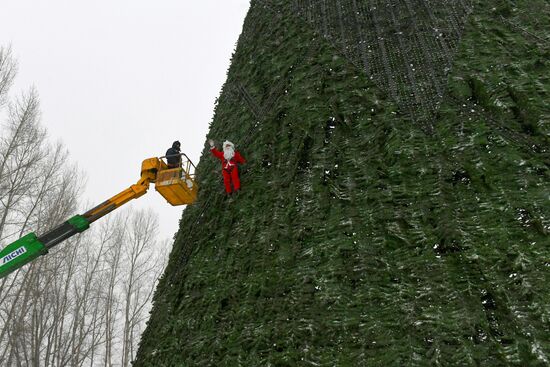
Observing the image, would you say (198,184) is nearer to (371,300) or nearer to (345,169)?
(345,169)

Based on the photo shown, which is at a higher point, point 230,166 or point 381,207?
point 230,166

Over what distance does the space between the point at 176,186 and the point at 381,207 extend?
3.20 meters

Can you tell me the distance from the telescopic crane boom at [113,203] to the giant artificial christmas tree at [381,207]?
1.05ft

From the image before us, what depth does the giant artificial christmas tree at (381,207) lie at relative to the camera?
316 cm

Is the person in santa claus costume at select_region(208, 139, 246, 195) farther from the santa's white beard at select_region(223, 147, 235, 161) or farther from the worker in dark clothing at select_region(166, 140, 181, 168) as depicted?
the worker in dark clothing at select_region(166, 140, 181, 168)

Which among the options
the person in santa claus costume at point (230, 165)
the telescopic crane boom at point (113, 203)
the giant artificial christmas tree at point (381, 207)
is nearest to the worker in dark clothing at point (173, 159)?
the telescopic crane boom at point (113, 203)

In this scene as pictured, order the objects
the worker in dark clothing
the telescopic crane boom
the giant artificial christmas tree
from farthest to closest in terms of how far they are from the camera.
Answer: the worker in dark clothing
the telescopic crane boom
the giant artificial christmas tree

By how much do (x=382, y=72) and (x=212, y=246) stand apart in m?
2.68

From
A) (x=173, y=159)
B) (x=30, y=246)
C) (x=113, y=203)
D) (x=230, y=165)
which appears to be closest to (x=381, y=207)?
(x=230, y=165)

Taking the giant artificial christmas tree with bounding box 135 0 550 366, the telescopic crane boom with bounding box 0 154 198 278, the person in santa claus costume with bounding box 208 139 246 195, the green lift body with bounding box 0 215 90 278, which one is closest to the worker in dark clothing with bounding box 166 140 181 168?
the telescopic crane boom with bounding box 0 154 198 278

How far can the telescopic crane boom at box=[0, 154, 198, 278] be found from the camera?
20.8 feet

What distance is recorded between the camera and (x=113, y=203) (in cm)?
677

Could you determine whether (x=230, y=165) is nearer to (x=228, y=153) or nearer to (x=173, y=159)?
(x=228, y=153)

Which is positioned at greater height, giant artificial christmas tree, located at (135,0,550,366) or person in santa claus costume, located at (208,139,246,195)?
person in santa claus costume, located at (208,139,246,195)
